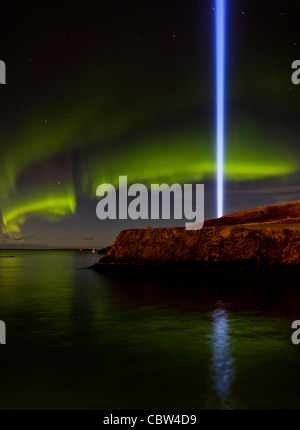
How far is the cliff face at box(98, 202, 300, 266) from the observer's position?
46156 mm

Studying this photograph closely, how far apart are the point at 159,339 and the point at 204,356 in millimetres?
3293

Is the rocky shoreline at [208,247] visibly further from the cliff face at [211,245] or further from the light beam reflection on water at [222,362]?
the light beam reflection on water at [222,362]

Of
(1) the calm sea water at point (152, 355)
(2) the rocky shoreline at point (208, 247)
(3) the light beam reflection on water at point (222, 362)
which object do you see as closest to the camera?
(1) the calm sea water at point (152, 355)

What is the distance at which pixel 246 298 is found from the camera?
105 ft

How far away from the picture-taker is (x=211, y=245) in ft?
171

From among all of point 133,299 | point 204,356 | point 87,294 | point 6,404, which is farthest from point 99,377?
point 87,294

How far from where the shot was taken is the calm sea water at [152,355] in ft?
35.6

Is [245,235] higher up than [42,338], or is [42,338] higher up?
[245,235]

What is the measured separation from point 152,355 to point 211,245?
37.6 metres

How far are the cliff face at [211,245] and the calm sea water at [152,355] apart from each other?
15.8 meters

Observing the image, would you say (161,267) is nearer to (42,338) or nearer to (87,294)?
(87,294)

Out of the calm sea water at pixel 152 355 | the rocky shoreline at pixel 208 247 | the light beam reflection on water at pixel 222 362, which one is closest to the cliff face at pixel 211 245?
the rocky shoreline at pixel 208 247

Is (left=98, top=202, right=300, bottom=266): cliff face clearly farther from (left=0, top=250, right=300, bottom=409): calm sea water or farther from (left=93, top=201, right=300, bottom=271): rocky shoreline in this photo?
(left=0, top=250, right=300, bottom=409): calm sea water

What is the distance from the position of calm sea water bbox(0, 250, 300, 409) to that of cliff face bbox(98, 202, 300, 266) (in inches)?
624
